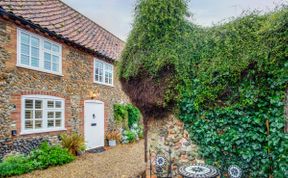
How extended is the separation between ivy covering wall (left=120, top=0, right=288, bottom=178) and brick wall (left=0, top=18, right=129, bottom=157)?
421cm

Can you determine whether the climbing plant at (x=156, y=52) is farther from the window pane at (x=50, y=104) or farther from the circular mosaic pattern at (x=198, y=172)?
the window pane at (x=50, y=104)

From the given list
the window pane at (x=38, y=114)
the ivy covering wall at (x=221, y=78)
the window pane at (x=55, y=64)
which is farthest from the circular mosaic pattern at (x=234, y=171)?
the window pane at (x=55, y=64)

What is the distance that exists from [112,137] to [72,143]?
10.7 feet

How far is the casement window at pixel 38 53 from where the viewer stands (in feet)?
24.8

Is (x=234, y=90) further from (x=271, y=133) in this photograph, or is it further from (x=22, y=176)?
(x=22, y=176)

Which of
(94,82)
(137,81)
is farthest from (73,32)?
(137,81)

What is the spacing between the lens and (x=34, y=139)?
25.9ft

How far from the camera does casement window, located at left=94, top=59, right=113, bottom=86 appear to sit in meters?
11.6

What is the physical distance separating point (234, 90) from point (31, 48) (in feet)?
23.6

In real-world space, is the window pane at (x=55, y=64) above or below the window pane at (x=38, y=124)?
above

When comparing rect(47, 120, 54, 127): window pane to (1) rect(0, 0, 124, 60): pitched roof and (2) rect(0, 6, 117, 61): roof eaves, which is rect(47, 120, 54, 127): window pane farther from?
(1) rect(0, 0, 124, 60): pitched roof

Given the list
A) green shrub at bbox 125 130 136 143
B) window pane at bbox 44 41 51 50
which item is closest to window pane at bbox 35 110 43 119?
window pane at bbox 44 41 51 50

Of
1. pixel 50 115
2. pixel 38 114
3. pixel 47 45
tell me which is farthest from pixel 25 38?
pixel 50 115

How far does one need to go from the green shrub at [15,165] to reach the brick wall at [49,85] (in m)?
0.68
